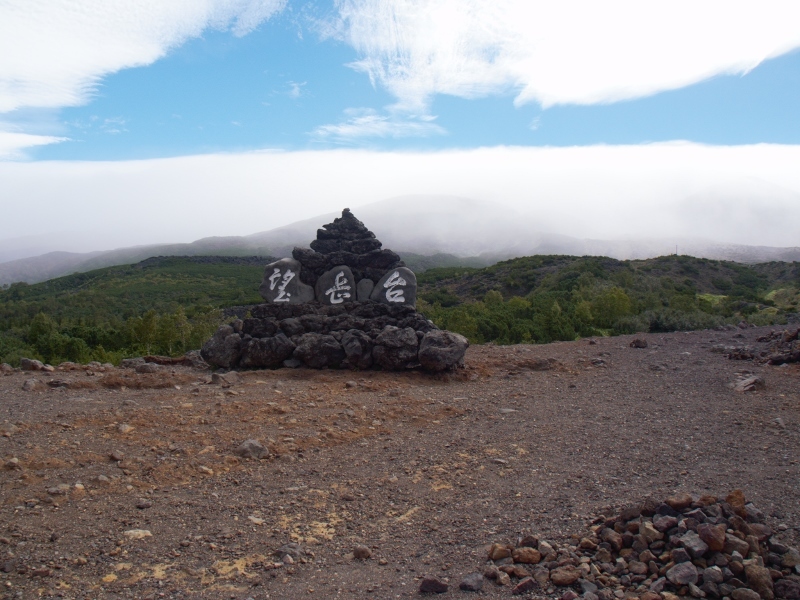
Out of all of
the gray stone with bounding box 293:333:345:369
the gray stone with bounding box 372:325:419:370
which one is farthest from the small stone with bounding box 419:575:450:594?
the gray stone with bounding box 293:333:345:369

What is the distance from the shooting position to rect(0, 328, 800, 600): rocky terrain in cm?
390

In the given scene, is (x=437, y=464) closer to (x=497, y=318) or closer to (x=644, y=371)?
(x=644, y=371)

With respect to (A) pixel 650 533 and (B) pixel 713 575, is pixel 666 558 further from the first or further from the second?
(B) pixel 713 575

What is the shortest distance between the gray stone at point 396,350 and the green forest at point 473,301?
7.03 m

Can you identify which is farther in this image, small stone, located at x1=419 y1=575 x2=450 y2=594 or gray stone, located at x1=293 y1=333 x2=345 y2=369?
gray stone, located at x1=293 y1=333 x2=345 y2=369

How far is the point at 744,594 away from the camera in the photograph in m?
3.42

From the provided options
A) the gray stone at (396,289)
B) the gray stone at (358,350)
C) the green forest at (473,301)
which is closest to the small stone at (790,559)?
the gray stone at (358,350)

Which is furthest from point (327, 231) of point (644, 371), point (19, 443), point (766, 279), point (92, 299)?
point (766, 279)

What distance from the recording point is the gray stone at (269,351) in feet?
37.3

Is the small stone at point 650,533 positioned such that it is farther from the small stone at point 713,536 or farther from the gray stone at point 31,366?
the gray stone at point 31,366

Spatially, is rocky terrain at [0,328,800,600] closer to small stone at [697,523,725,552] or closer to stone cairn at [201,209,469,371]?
small stone at [697,523,725,552]

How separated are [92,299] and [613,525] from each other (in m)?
45.7

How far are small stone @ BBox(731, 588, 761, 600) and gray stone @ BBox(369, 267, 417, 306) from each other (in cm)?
925

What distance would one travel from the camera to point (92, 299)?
144ft
